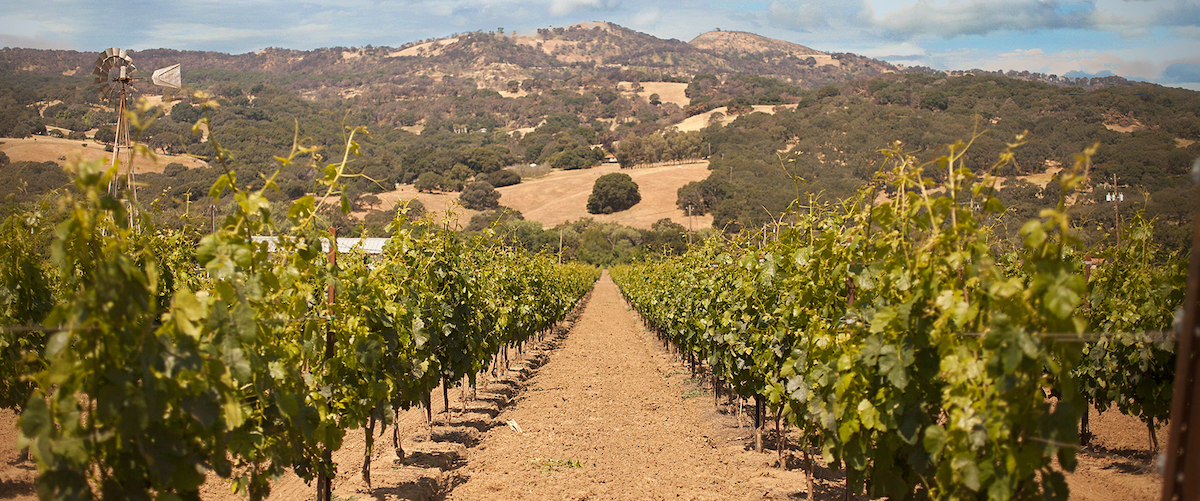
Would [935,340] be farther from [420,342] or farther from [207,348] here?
[420,342]

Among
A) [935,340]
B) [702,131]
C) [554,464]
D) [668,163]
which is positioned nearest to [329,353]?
[554,464]

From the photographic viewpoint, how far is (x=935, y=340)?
2928 mm

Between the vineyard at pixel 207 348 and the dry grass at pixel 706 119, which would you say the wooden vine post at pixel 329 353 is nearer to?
the vineyard at pixel 207 348

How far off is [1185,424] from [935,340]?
3.51 feet

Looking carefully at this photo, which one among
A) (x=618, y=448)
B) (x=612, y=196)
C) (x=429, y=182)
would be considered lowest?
(x=618, y=448)

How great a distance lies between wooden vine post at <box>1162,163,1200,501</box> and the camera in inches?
68.7

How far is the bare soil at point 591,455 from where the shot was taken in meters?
5.91

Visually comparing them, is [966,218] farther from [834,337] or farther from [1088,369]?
[1088,369]

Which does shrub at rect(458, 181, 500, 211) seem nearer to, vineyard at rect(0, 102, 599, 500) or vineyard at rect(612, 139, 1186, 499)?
vineyard at rect(0, 102, 599, 500)

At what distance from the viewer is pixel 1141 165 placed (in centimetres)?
2636

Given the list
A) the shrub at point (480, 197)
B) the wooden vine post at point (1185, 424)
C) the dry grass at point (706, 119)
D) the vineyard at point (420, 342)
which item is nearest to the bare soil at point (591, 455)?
the vineyard at point (420, 342)

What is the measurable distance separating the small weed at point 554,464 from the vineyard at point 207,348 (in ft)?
4.51

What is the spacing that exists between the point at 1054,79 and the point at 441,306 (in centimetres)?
19418

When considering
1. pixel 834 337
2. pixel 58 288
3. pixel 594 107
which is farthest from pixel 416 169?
pixel 594 107
